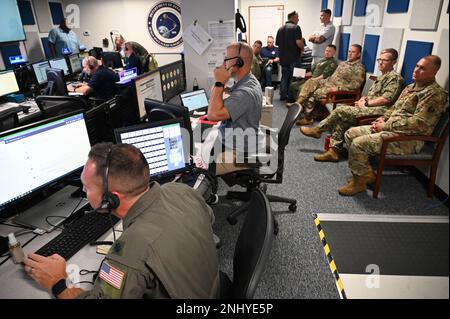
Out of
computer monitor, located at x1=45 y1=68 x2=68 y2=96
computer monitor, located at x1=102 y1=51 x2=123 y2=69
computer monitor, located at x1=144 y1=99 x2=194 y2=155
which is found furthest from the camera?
computer monitor, located at x1=102 y1=51 x2=123 y2=69

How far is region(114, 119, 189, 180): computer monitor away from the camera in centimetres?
155

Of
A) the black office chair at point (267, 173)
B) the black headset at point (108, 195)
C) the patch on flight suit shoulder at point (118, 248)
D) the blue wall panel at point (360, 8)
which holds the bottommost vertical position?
the black office chair at point (267, 173)

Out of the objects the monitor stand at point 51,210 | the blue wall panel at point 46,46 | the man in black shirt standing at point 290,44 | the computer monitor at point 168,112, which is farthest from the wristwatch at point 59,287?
the blue wall panel at point 46,46

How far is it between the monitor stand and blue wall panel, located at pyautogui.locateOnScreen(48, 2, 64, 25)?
7.03 metres

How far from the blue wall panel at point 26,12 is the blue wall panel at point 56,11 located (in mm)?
562

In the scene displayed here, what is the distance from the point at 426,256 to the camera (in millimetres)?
402

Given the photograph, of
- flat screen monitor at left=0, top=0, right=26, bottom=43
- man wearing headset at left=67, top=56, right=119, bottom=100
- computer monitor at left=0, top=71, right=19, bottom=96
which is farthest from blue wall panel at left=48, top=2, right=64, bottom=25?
man wearing headset at left=67, top=56, right=119, bottom=100

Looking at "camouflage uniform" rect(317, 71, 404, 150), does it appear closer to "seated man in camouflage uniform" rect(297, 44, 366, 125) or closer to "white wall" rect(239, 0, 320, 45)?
"seated man in camouflage uniform" rect(297, 44, 366, 125)

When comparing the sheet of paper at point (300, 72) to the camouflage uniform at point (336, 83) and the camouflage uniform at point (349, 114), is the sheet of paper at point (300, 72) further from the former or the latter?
the camouflage uniform at point (349, 114)

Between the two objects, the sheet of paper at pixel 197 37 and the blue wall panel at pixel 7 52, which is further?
the blue wall panel at pixel 7 52

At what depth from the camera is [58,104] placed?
258 centimetres

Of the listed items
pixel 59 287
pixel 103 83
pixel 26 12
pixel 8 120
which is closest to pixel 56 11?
pixel 26 12

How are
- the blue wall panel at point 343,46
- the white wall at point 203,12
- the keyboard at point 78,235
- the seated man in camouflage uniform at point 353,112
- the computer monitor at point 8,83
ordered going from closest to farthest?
1. the keyboard at point 78,235
2. the white wall at point 203,12
3. the seated man in camouflage uniform at point 353,112
4. the computer monitor at point 8,83
5. the blue wall panel at point 343,46

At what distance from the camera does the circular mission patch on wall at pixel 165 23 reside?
724 cm
